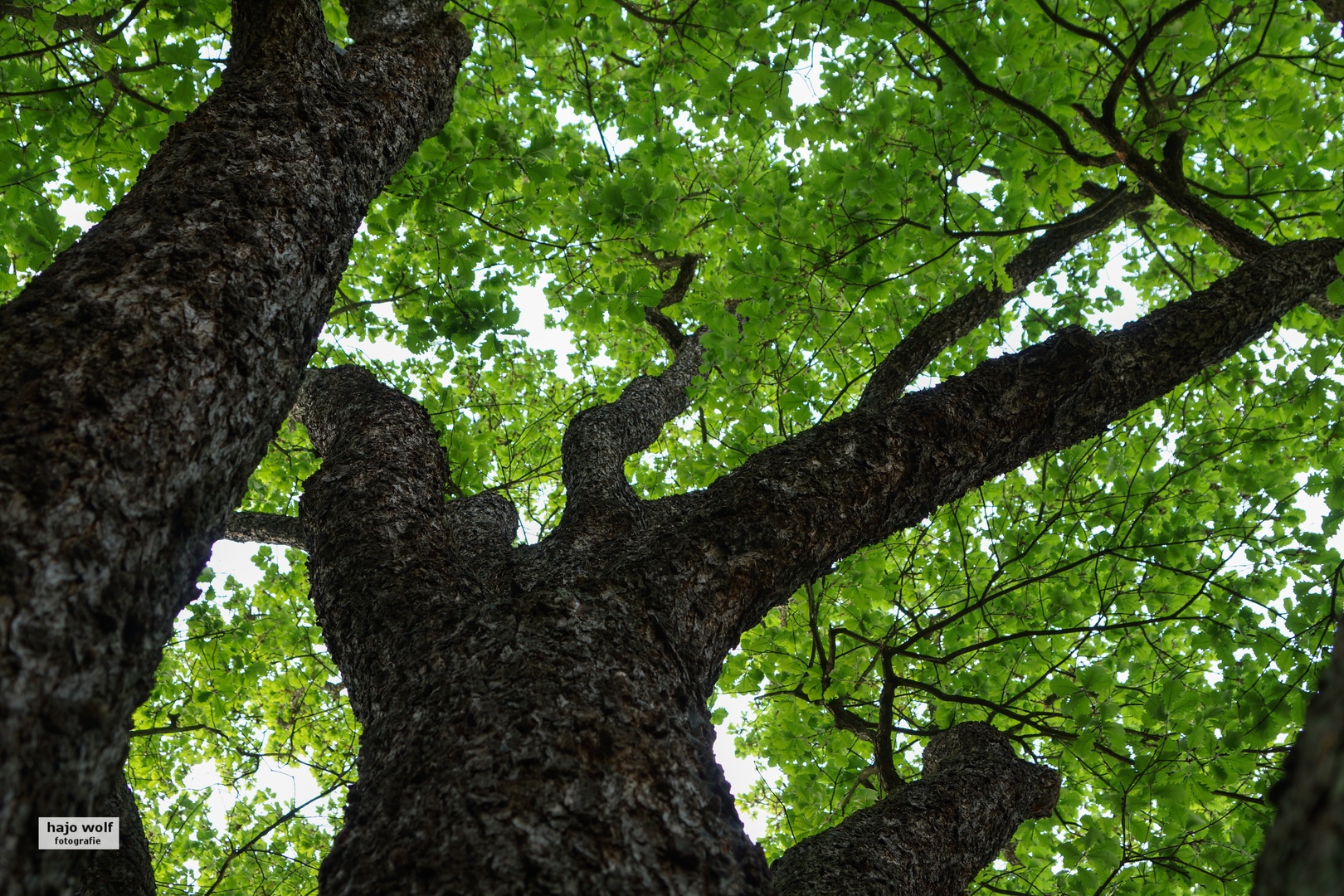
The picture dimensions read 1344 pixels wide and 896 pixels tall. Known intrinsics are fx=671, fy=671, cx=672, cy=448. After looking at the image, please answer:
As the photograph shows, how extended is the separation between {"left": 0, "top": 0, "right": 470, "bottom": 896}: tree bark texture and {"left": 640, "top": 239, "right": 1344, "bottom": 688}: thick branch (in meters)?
1.20

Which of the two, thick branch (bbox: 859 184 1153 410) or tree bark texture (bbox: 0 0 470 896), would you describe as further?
thick branch (bbox: 859 184 1153 410)

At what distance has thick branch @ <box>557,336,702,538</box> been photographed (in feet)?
11.2

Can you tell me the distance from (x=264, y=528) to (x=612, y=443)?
286 centimetres

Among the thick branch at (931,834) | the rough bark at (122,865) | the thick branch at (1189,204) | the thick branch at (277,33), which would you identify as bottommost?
the thick branch at (931,834)

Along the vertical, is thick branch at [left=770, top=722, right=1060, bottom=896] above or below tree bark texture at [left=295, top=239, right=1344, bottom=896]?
below

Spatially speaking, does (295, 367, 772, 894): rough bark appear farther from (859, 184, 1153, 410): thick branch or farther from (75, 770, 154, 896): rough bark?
(859, 184, 1153, 410): thick branch

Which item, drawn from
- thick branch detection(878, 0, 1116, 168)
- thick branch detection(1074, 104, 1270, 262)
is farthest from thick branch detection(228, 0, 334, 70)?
thick branch detection(1074, 104, 1270, 262)

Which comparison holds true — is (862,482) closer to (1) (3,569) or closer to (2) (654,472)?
(1) (3,569)

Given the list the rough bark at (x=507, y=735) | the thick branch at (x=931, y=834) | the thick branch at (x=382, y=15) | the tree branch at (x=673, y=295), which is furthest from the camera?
the tree branch at (x=673, y=295)

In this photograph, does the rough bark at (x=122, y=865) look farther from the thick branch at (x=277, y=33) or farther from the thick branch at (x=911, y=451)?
the thick branch at (x=277, y=33)

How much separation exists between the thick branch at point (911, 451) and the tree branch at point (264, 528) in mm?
3940

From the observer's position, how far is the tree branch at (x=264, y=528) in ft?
16.7

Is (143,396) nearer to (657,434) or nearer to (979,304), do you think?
(657,434)

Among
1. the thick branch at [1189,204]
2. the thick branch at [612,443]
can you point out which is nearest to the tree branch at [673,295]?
the thick branch at [612,443]
